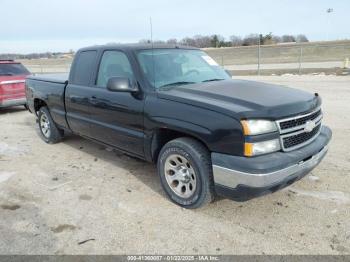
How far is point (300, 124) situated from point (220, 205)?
125 centimetres

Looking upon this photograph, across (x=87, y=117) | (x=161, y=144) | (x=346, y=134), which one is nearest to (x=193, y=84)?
(x=161, y=144)

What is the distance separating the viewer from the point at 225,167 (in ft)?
10.5

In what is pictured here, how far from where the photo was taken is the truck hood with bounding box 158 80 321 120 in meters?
3.21

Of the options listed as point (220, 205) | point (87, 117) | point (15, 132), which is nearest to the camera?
point (220, 205)

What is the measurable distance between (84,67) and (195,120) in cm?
250

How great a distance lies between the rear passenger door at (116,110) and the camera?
4.14 meters

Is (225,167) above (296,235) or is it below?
above

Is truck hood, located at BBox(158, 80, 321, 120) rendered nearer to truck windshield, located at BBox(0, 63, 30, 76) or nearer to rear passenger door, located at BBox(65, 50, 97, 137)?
rear passenger door, located at BBox(65, 50, 97, 137)

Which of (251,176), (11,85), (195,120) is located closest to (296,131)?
(251,176)

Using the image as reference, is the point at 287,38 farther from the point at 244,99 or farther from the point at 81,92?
the point at 244,99

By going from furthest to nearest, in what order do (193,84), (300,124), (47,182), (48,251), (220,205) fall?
(47,182) → (193,84) → (220,205) → (300,124) → (48,251)

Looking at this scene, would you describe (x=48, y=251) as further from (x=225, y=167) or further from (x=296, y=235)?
(x=296, y=235)

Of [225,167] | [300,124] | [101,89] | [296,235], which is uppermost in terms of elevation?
[101,89]

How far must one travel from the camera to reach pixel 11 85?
31.9 ft
